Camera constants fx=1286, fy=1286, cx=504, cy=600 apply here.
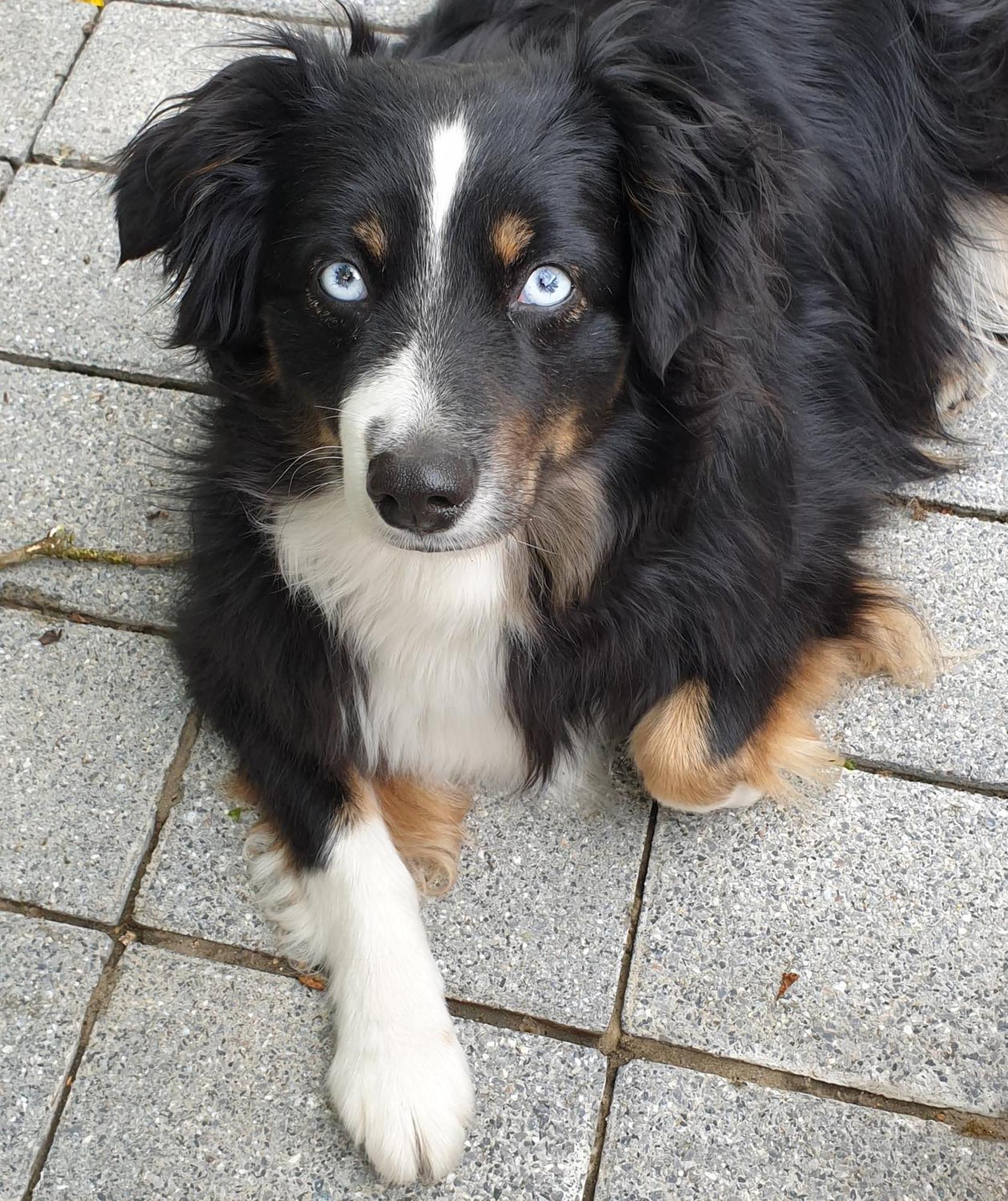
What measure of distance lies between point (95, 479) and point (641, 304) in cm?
172

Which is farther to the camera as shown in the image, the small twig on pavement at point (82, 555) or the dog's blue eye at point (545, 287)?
the small twig on pavement at point (82, 555)

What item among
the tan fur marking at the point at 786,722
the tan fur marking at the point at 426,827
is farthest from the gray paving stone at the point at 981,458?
the tan fur marking at the point at 426,827

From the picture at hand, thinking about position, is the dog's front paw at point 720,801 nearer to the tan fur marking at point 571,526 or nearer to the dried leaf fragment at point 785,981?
the dried leaf fragment at point 785,981

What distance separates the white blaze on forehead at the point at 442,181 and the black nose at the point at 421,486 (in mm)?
333

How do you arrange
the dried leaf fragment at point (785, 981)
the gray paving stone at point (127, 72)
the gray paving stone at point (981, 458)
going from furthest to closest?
the gray paving stone at point (127, 72), the gray paving stone at point (981, 458), the dried leaf fragment at point (785, 981)

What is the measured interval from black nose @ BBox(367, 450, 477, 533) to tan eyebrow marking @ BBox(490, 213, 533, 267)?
339mm

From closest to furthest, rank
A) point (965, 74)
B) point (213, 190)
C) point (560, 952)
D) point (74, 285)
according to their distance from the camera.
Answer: point (213, 190) < point (560, 952) < point (965, 74) < point (74, 285)

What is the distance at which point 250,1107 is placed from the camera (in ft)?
8.02

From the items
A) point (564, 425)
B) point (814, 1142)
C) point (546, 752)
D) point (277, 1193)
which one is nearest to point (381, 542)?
point (564, 425)

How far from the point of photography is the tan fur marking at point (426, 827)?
273cm

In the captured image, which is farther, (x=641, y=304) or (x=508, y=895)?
(x=508, y=895)

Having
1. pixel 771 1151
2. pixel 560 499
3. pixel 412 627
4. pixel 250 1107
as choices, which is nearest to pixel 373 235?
pixel 560 499

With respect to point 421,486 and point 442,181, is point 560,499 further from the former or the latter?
point 442,181

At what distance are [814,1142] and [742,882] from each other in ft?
1.72
